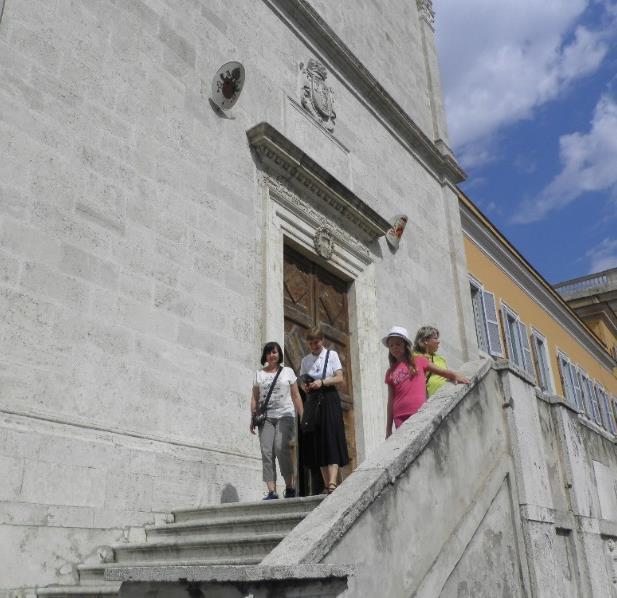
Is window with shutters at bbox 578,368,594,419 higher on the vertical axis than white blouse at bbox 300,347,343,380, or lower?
higher

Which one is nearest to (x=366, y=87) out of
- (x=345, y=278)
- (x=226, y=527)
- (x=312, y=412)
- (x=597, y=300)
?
(x=345, y=278)

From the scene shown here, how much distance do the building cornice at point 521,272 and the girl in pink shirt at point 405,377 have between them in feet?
34.9

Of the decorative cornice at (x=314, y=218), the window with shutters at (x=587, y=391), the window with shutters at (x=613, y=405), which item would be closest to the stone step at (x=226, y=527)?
the decorative cornice at (x=314, y=218)

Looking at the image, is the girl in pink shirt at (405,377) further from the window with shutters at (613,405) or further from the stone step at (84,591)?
the window with shutters at (613,405)

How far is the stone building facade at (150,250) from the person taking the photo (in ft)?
15.6

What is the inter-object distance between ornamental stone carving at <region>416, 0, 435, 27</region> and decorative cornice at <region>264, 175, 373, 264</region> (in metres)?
7.73

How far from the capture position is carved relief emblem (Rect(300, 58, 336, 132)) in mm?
9367

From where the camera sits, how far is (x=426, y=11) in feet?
48.9

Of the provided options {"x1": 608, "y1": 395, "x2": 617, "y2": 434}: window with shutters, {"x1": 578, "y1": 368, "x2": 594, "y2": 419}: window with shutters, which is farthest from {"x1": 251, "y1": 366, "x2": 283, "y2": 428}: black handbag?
{"x1": 608, "y1": 395, "x2": 617, "y2": 434}: window with shutters

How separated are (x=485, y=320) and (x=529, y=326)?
4321 millimetres

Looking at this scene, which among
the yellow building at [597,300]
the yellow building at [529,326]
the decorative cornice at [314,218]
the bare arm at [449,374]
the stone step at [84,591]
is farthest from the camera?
the yellow building at [597,300]

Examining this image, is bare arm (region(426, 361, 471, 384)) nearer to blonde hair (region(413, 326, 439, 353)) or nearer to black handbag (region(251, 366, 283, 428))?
blonde hair (region(413, 326, 439, 353))

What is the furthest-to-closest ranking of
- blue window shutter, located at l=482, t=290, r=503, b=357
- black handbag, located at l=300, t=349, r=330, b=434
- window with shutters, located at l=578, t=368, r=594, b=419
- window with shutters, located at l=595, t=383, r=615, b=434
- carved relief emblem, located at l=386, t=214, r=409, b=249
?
window with shutters, located at l=595, t=383, r=615, b=434 → window with shutters, located at l=578, t=368, r=594, b=419 → blue window shutter, located at l=482, t=290, r=503, b=357 → carved relief emblem, located at l=386, t=214, r=409, b=249 → black handbag, located at l=300, t=349, r=330, b=434

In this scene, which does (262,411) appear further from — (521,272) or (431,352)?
(521,272)
